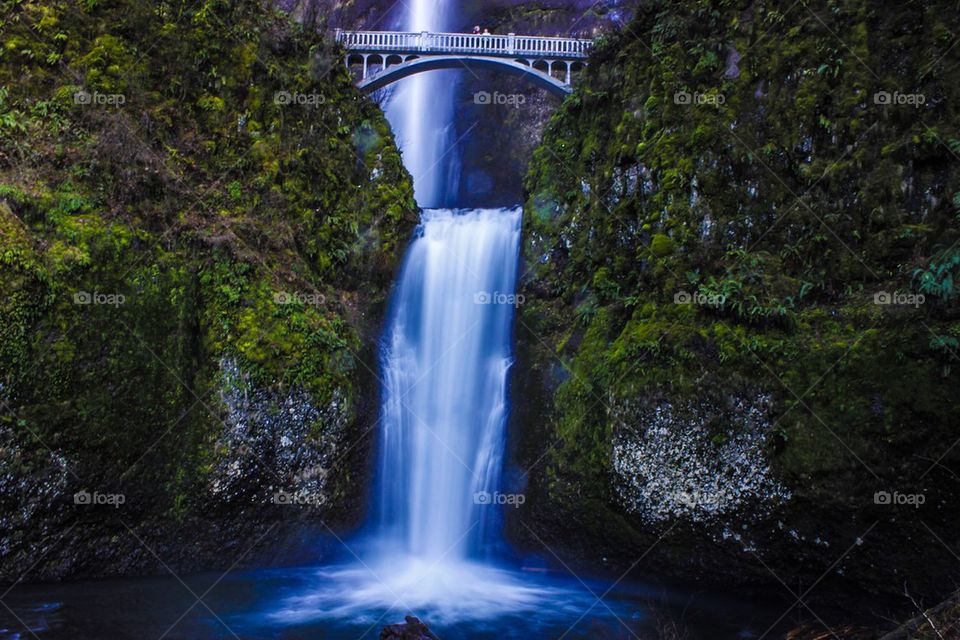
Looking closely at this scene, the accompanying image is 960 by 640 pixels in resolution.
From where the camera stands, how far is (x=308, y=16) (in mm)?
15406

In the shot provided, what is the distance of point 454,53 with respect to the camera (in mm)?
21094

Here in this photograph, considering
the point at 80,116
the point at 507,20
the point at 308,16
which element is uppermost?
the point at 507,20

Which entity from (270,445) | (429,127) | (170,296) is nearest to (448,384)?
(270,445)

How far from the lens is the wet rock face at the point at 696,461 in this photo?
899cm

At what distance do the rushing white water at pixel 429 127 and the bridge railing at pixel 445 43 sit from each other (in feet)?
13.7

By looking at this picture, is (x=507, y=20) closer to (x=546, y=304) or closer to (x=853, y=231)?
(x=546, y=304)

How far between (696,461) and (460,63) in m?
16.7

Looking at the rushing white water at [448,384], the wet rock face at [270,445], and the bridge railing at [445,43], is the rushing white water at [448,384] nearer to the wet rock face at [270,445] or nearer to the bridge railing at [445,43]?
the wet rock face at [270,445]

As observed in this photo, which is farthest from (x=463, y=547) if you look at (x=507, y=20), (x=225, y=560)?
(x=507, y=20)

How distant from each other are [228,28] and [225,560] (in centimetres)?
1055

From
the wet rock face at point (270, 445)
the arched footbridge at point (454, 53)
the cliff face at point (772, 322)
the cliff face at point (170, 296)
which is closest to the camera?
the cliff face at point (772, 322)

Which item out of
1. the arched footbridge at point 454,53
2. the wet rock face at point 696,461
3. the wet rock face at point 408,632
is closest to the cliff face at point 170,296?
the wet rock face at point 408,632

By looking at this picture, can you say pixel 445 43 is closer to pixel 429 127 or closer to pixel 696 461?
pixel 429 127

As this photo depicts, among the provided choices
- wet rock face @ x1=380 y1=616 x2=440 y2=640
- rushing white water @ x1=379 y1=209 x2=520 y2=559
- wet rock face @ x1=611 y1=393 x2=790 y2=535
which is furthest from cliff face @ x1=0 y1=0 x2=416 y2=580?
wet rock face @ x1=611 y1=393 x2=790 y2=535
